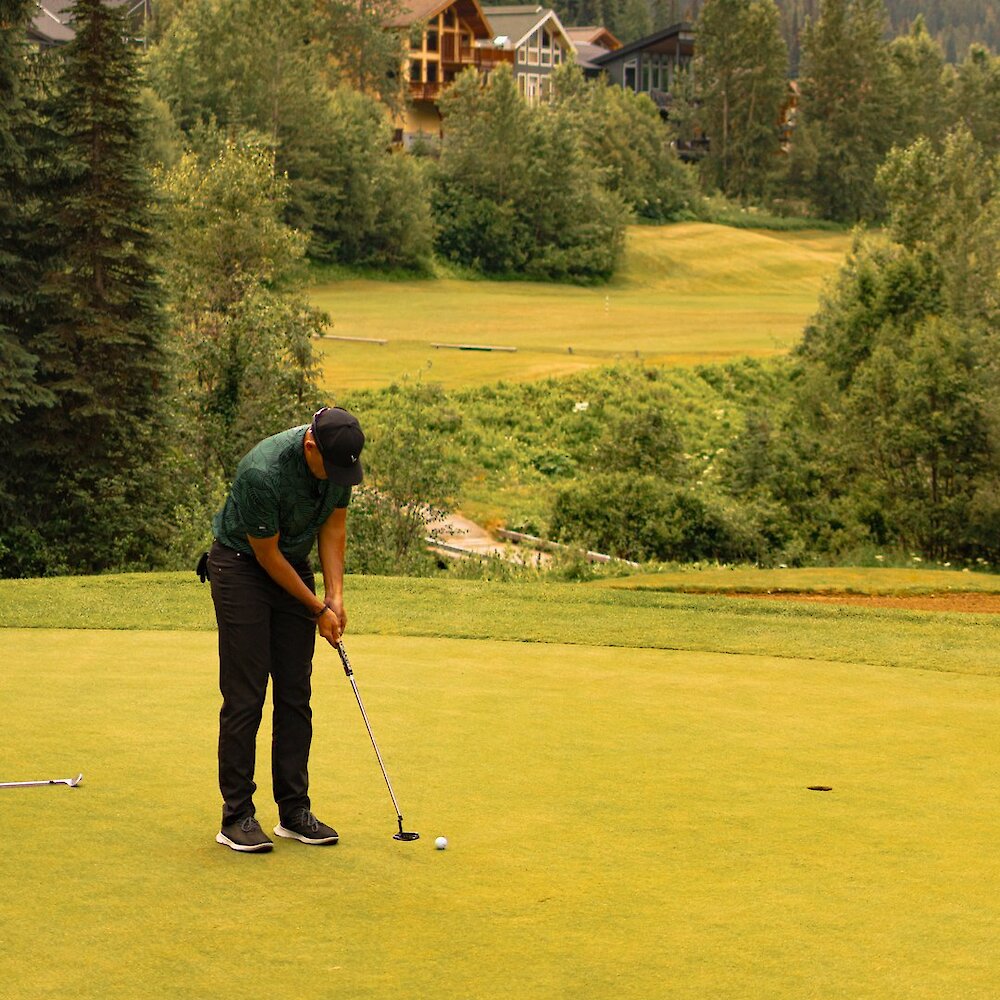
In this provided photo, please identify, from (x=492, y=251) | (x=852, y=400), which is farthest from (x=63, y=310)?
(x=492, y=251)

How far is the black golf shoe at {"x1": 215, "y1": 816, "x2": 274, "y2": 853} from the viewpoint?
6.92 m

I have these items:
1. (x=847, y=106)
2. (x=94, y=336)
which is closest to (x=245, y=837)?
(x=94, y=336)

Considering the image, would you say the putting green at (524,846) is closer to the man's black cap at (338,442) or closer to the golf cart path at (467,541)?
the man's black cap at (338,442)

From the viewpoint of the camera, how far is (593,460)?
1361 inches

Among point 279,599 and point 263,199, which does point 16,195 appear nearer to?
point 263,199

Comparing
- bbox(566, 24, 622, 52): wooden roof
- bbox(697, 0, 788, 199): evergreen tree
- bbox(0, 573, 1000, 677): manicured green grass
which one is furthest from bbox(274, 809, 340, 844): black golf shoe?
bbox(566, 24, 622, 52): wooden roof

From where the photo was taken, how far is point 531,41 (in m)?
114

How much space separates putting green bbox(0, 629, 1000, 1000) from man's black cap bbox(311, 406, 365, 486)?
155 cm

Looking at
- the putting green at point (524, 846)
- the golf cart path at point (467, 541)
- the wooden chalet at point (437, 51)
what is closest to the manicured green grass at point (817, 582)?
the putting green at point (524, 846)

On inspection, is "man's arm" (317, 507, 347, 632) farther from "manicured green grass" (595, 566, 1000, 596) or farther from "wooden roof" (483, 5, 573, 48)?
"wooden roof" (483, 5, 573, 48)

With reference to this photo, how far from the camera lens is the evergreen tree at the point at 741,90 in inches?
4262

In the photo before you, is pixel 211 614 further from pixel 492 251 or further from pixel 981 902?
pixel 492 251

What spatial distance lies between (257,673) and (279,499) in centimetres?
78

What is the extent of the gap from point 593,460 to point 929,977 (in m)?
29.2
